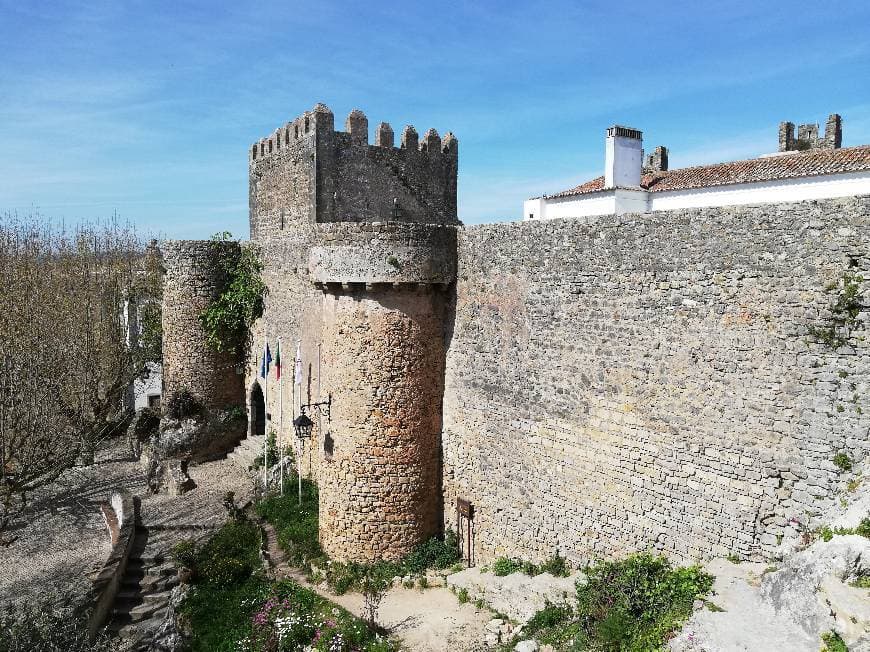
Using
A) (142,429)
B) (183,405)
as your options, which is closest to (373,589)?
(183,405)

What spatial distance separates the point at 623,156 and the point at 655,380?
10560mm

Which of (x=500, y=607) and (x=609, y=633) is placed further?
(x=500, y=607)

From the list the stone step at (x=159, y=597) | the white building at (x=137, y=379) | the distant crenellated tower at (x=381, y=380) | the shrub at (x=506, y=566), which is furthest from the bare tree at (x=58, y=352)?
the shrub at (x=506, y=566)

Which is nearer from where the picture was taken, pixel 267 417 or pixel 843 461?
pixel 843 461

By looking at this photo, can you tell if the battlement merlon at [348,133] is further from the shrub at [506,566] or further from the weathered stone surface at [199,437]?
the shrub at [506,566]

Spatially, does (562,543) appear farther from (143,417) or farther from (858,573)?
(143,417)

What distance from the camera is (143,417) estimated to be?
Result: 72.5 ft

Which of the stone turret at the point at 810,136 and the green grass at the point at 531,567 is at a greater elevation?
the stone turret at the point at 810,136

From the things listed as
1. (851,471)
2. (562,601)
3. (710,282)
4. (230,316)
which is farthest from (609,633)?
(230,316)

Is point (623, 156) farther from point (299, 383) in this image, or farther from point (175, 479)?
point (175, 479)

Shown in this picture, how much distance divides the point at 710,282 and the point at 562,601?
4.81m

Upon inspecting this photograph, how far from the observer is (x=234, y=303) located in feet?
64.5

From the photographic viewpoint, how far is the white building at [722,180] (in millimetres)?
14117

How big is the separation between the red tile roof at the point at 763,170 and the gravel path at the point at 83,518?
42.6 feet
